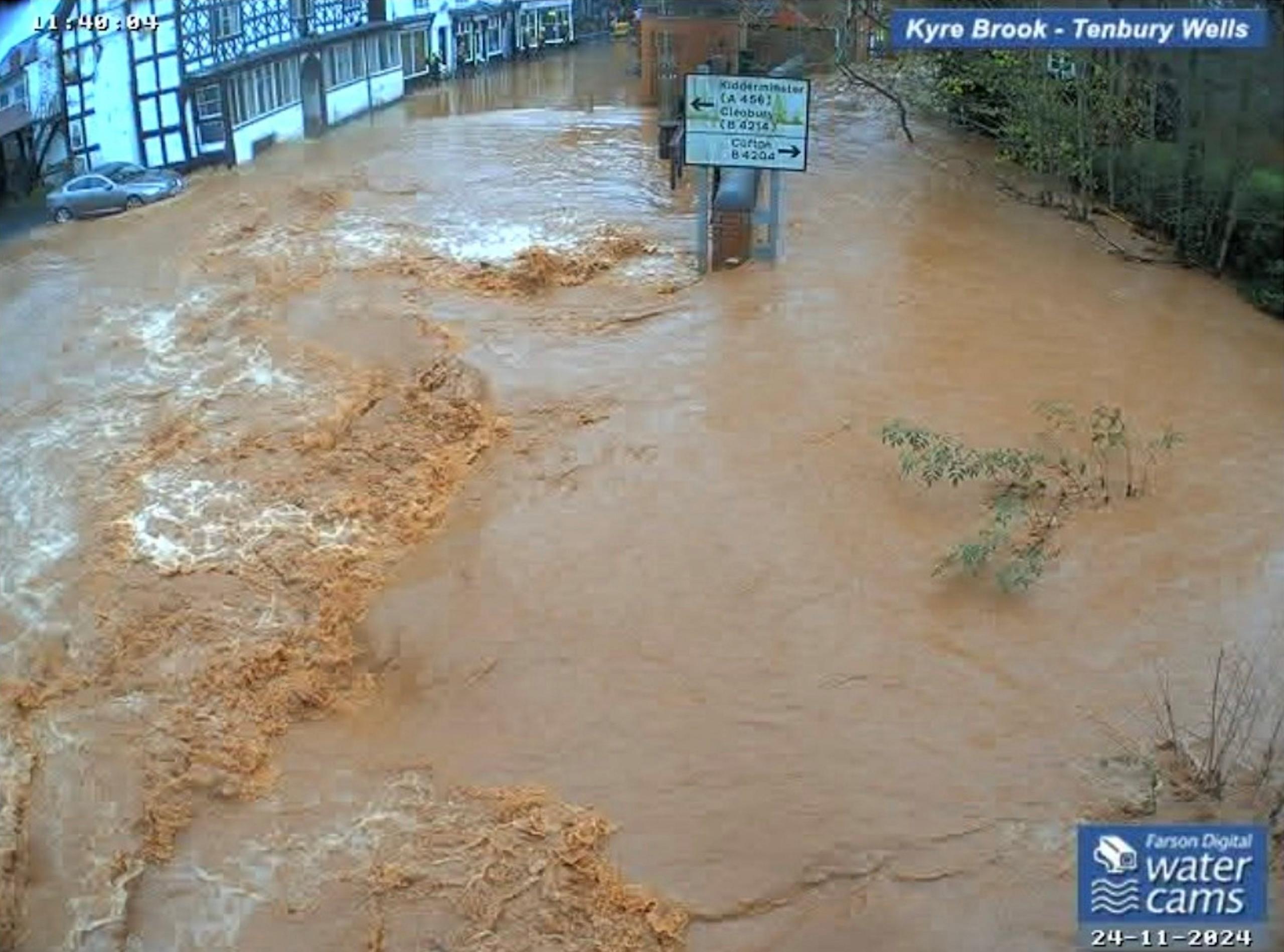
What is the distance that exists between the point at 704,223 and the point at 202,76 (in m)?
9.05

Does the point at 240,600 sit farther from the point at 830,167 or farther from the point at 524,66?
the point at 524,66

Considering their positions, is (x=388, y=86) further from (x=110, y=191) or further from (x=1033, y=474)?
(x=1033, y=474)

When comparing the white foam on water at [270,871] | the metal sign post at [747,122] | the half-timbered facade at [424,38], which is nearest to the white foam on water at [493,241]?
the metal sign post at [747,122]

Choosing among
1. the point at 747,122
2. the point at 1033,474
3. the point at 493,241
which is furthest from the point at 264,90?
the point at 1033,474

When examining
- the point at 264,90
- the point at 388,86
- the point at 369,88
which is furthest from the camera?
the point at 388,86

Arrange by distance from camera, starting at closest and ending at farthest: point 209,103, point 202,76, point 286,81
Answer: point 202,76
point 209,103
point 286,81

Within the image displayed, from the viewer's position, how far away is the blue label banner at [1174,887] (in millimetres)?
6387

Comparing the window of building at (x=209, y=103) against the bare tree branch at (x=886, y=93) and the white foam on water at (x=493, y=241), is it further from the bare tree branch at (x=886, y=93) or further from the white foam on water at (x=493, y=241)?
the bare tree branch at (x=886, y=93)

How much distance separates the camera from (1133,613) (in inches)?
354

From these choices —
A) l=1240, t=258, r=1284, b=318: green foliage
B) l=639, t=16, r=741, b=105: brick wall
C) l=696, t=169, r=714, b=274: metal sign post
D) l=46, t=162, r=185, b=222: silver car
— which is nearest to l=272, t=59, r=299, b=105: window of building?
l=46, t=162, r=185, b=222: silver car

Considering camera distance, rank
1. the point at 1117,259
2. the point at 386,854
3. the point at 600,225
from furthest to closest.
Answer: the point at 600,225, the point at 1117,259, the point at 386,854

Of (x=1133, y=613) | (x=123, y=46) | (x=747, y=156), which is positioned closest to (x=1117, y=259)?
(x=747, y=156)

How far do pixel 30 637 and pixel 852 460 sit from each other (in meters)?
6.22

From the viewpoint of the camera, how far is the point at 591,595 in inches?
378
